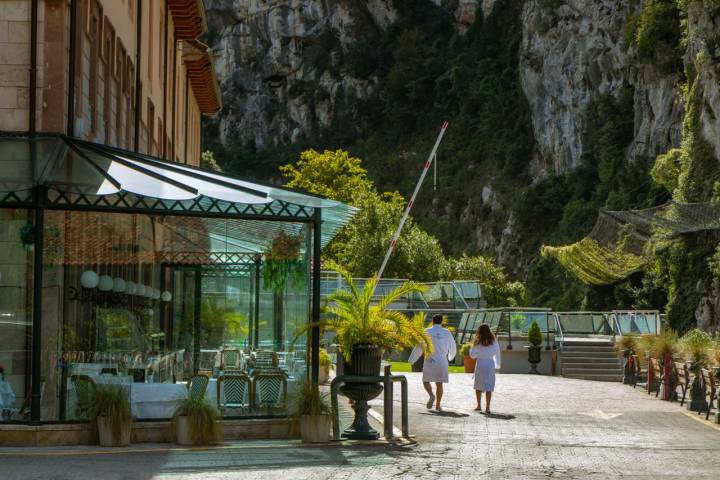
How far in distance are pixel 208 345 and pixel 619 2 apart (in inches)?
2514

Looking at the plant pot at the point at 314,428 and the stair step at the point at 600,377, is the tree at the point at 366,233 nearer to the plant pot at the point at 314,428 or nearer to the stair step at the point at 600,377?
the stair step at the point at 600,377

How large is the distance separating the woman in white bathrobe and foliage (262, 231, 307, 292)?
217 inches

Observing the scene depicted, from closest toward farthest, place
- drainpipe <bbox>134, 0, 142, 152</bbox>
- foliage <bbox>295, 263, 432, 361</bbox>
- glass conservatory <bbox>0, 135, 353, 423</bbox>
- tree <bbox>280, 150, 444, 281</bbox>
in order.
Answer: glass conservatory <bbox>0, 135, 353, 423</bbox> → foliage <bbox>295, 263, 432, 361</bbox> → drainpipe <bbox>134, 0, 142, 152</bbox> → tree <bbox>280, 150, 444, 281</bbox>

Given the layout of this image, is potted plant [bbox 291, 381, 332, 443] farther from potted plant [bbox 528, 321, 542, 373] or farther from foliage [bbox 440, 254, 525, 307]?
foliage [bbox 440, 254, 525, 307]

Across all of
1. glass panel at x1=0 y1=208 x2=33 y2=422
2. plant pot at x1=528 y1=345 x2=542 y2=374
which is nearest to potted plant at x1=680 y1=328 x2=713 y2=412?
plant pot at x1=528 y1=345 x2=542 y2=374

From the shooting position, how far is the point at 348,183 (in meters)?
79.2

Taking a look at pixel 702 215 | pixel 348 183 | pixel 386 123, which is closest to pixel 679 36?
pixel 702 215

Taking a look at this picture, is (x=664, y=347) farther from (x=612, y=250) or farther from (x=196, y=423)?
(x=612, y=250)

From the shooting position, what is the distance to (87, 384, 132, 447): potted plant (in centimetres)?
1523

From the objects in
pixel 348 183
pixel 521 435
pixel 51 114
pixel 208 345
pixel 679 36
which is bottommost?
pixel 521 435

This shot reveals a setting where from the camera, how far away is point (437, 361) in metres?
22.6

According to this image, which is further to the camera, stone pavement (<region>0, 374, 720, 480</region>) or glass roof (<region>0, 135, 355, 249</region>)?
glass roof (<region>0, 135, 355, 249</region>)

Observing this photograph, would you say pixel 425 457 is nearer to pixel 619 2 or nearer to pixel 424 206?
pixel 619 2

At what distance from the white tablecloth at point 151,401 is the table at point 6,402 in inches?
59.8
